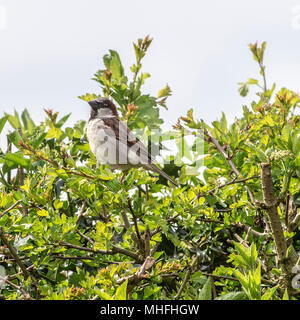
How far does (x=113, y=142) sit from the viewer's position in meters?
3.73

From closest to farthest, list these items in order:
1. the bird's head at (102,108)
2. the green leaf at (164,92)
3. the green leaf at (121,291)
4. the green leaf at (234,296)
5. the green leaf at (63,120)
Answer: the green leaf at (121,291)
the green leaf at (234,296)
the green leaf at (164,92)
the green leaf at (63,120)
the bird's head at (102,108)

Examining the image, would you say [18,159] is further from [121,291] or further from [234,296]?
[234,296]

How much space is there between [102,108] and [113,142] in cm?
36

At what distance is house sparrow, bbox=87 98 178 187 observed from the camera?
3.18 metres

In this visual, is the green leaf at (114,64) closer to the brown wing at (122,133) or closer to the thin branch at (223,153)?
the brown wing at (122,133)

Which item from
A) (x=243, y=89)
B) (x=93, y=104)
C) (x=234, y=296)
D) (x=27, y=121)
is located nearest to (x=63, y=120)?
(x=27, y=121)

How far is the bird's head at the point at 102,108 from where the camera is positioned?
148 inches

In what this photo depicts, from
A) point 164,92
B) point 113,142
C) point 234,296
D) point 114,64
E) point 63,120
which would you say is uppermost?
point 114,64

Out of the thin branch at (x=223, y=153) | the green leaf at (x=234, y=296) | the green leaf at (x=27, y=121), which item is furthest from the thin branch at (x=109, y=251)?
the green leaf at (x=27, y=121)

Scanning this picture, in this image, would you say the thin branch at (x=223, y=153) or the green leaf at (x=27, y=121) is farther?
the green leaf at (x=27, y=121)
